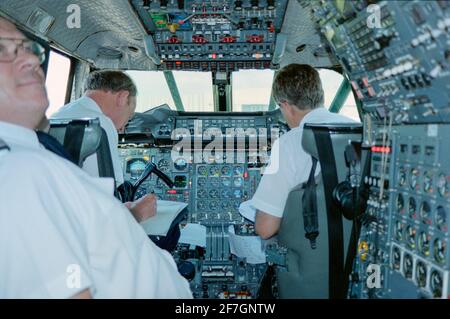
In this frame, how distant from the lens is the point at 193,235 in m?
3.80

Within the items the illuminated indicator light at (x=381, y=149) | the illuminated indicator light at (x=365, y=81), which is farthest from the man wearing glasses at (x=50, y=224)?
the illuminated indicator light at (x=365, y=81)

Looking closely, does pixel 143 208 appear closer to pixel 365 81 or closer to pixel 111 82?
pixel 111 82

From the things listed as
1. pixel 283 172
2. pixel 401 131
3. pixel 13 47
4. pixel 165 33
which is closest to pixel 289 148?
pixel 283 172

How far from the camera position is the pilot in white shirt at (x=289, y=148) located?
7.84 ft

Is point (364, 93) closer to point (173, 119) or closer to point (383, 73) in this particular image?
point (383, 73)

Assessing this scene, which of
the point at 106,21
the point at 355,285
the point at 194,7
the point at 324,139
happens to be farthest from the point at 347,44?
the point at 106,21

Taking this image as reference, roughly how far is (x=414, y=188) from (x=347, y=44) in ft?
2.21

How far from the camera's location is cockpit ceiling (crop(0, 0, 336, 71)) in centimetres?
331

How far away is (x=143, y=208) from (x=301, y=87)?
3.54 feet

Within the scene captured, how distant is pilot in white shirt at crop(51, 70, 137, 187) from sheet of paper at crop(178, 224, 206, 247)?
93 centimetres

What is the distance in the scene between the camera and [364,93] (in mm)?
2037

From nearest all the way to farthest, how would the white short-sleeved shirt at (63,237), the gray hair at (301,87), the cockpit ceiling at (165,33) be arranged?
the white short-sleeved shirt at (63,237), the gray hair at (301,87), the cockpit ceiling at (165,33)

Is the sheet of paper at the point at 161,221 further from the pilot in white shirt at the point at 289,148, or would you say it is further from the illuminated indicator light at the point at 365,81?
the illuminated indicator light at the point at 365,81

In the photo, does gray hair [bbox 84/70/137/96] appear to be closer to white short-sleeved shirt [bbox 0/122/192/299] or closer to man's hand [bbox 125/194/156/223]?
man's hand [bbox 125/194/156/223]
